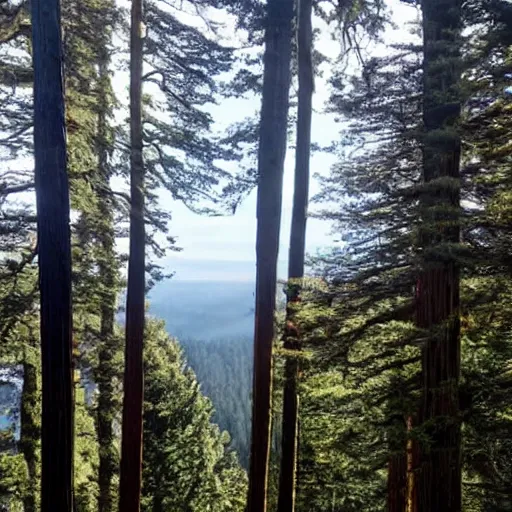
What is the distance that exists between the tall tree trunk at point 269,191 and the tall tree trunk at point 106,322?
241 centimetres

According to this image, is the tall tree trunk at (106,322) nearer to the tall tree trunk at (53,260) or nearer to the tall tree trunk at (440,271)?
the tall tree trunk at (53,260)

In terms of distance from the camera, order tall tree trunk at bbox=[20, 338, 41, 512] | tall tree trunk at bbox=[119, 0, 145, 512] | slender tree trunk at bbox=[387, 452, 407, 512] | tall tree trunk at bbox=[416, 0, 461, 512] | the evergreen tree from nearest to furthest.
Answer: tall tree trunk at bbox=[416, 0, 461, 512]
slender tree trunk at bbox=[387, 452, 407, 512]
tall tree trunk at bbox=[119, 0, 145, 512]
tall tree trunk at bbox=[20, 338, 41, 512]
the evergreen tree

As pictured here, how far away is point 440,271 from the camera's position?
14.7 feet

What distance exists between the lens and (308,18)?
7.78 m

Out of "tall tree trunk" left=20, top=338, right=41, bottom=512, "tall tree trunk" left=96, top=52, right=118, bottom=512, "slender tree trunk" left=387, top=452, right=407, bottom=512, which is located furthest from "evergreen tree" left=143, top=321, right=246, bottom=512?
"slender tree trunk" left=387, top=452, right=407, bottom=512

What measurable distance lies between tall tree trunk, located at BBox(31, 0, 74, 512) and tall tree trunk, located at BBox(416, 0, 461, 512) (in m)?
2.78

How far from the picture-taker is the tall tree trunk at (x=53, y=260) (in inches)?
146

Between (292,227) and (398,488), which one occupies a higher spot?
(292,227)

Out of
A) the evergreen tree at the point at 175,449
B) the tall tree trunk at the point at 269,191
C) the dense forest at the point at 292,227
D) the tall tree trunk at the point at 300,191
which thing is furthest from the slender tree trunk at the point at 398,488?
the evergreen tree at the point at 175,449

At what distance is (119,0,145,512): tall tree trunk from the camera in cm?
712

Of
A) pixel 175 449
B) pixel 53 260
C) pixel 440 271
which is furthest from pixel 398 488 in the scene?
pixel 175 449

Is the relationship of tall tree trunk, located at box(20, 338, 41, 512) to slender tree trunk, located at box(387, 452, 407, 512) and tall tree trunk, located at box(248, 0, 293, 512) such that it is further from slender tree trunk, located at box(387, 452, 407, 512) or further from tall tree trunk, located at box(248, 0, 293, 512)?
slender tree trunk, located at box(387, 452, 407, 512)

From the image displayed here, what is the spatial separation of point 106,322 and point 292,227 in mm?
4902

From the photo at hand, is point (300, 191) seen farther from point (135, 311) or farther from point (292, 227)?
point (135, 311)
